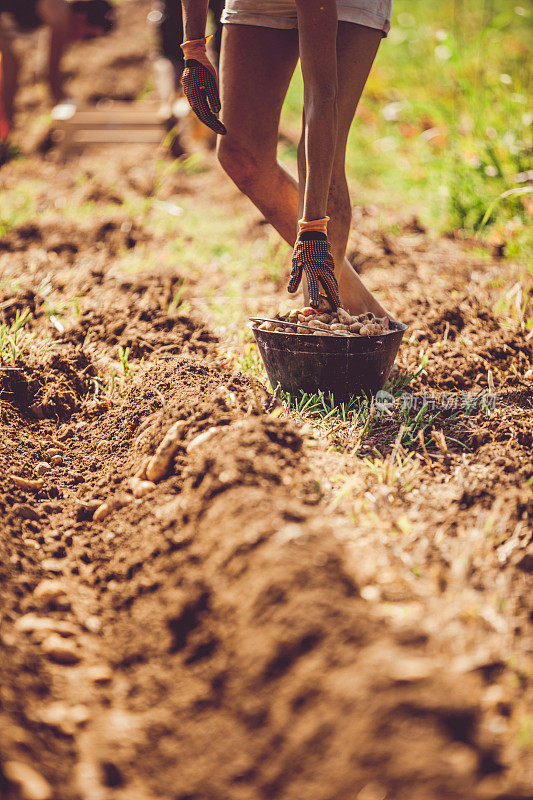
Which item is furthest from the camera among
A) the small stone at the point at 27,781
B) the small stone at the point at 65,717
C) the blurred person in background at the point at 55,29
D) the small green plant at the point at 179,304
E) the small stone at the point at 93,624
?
the blurred person in background at the point at 55,29

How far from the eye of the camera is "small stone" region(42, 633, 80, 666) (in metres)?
1.31

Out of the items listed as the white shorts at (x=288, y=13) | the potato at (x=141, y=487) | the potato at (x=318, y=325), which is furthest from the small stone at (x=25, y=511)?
the white shorts at (x=288, y=13)

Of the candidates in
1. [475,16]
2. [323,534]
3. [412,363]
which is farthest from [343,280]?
[475,16]

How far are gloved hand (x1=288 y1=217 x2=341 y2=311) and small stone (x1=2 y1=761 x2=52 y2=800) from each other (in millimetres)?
1429

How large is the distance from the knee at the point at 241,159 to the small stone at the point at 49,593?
1.51 metres

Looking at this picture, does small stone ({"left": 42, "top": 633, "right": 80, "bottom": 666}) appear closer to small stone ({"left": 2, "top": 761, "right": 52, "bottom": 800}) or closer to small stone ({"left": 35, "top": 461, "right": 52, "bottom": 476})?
small stone ({"left": 2, "top": 761, "right": 52, "bottom": 800})

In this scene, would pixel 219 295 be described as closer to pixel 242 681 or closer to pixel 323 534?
pixel 323 534

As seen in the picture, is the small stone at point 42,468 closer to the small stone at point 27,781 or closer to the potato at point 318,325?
the potato at point 318,325

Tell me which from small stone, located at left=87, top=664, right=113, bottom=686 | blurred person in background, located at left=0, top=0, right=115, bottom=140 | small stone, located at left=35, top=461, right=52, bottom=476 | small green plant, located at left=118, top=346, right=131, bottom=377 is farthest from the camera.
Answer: blurred person in background, located at left=0, top=0, right=115, bottom=140

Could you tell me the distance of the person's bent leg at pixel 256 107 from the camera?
2.32 m

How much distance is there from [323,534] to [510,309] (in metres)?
1.98

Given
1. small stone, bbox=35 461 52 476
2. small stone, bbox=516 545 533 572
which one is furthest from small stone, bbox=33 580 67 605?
small stone, bbox=516 545 533 572

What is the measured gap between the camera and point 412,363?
261cm

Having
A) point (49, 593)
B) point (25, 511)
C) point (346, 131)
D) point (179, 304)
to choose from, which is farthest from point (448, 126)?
point (49, 593)
